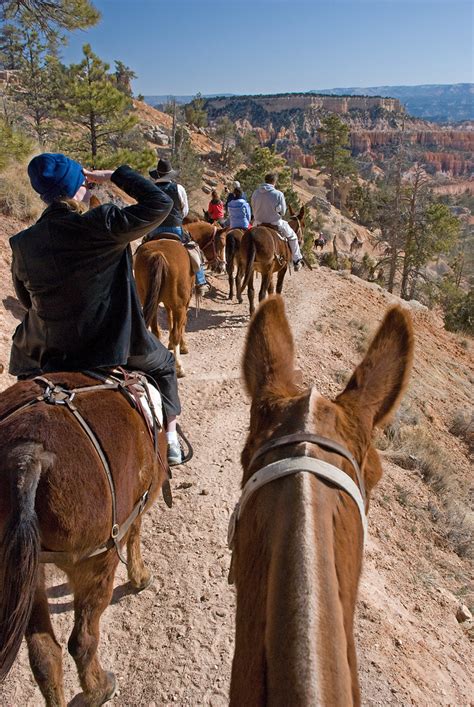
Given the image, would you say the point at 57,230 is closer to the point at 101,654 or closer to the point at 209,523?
the point at 101,654

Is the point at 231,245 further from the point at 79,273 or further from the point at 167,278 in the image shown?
the point at 79,273

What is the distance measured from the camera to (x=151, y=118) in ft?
199

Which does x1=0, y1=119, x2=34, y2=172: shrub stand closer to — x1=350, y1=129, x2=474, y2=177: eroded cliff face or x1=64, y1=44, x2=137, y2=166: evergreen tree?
x1=64, y1=44, x2=137, y2=166: evergreen tree

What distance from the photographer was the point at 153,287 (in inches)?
270

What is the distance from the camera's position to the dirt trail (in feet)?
11.4

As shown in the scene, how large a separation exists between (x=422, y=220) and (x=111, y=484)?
29882 mm

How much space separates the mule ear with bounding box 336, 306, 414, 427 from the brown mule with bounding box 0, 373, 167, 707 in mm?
1321

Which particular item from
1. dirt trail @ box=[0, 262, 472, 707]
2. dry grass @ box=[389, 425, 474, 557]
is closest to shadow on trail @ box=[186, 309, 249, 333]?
dirt trail @ box=[0, 262, 472, 707]

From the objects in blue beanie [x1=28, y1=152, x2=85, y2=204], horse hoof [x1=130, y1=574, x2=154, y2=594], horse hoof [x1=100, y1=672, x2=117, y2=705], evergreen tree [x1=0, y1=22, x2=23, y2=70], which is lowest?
horse hoof [x1=130, y1=574, x2=154, y2=594]

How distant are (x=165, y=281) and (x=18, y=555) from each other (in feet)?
18.7

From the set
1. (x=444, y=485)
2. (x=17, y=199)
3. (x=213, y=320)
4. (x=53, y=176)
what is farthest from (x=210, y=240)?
(x=53, y=176)

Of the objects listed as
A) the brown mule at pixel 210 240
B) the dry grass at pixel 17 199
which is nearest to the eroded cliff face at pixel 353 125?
the brown mule at pixel 210 240

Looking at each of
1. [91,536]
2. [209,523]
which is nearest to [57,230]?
[91,536]

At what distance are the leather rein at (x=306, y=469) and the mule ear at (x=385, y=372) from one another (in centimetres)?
30
